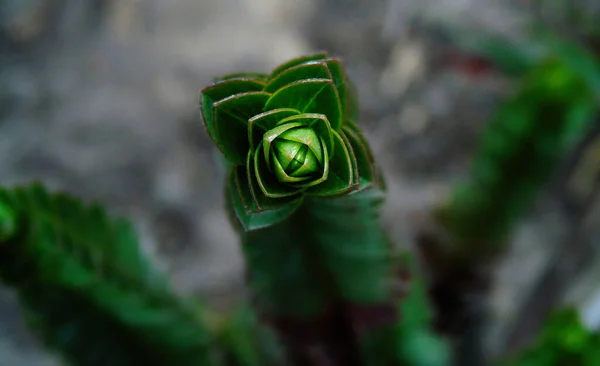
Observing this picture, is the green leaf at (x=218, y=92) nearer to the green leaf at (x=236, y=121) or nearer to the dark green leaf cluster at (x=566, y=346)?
the green leaf at (x=236, y=121)

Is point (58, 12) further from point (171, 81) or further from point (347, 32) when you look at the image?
point (347, 32)

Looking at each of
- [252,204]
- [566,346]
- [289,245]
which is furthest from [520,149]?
[252,204]

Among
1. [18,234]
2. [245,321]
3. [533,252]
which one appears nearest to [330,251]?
[18,234]

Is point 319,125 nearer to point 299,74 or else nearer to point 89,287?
point 299,74

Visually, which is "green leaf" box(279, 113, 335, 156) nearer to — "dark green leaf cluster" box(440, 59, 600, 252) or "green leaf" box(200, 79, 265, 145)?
"green leaf" box(200, 79, 265, 145)

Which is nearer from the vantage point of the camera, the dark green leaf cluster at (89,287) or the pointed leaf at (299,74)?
the pointed leaf at (299,74)

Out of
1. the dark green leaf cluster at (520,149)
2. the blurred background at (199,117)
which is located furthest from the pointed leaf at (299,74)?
the blurred background at (199,117)

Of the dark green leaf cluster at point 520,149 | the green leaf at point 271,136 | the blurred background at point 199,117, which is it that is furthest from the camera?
the blurred background at point 199,117
